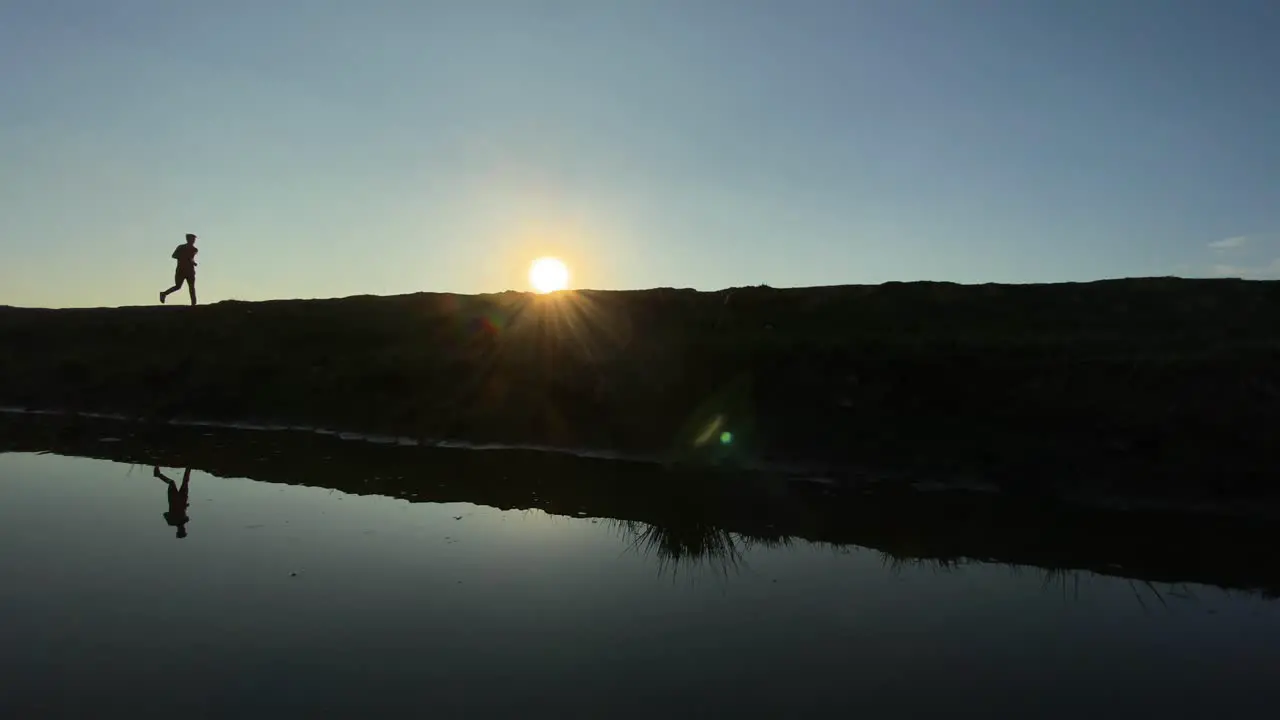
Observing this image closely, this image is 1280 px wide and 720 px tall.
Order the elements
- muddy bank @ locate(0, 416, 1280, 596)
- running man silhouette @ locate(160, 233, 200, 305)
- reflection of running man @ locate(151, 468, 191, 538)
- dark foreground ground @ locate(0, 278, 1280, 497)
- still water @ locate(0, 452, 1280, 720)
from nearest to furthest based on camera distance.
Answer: still water @ locate(0, 452, 1280, 720)
muddy bank @ locate(0, 416, 1280, 596)
reflection of running man @ locate(151, 468, 191, 538)
dark foreground ground @ locate(0, 278, 1280, 497)
running man silhouette @ locate(160, 233, 200, 305)

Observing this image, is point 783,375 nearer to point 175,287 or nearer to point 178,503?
point 178,503

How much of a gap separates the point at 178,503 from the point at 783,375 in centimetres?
1136

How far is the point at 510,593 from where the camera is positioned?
8945mm

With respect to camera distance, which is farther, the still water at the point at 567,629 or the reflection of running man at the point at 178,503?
the reflection of running man at the point at 178,503

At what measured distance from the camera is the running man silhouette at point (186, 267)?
93.5ft

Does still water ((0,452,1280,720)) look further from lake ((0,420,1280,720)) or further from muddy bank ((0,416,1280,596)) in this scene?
muddy bank ((0,416,1280,596))

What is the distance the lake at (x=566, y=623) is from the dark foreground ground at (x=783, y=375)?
414 centimetres

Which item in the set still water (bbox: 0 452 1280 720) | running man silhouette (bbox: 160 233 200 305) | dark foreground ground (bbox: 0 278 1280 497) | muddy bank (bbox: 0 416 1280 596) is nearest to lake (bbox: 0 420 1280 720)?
still water (bbox: 0 452 1280 720)

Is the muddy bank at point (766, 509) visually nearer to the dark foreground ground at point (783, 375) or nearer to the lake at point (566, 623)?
the lake at point (566, 623)

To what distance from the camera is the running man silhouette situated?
28500mm

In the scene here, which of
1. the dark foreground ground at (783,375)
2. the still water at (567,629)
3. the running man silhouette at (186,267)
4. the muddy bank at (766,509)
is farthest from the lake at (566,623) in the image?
the running man silhouette at (186,267)

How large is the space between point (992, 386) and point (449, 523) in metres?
10.5

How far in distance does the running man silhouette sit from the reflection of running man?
15017 millimetres

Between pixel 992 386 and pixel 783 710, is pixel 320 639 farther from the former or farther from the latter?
pixel 992 386
